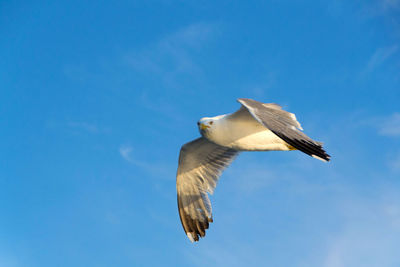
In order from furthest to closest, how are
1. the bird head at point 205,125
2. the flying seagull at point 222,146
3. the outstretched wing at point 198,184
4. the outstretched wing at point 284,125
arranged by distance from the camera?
the outstretched wing at point 198,184 → the bird head at point 205,125 → the flying seagull at point 222,146 → the outstretched wing at point 284,125

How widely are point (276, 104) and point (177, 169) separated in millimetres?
2778

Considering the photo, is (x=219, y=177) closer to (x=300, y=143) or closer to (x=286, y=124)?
(x=286, y=124)

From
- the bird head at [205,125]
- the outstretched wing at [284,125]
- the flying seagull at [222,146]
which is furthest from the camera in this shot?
the bird head at [205,125]

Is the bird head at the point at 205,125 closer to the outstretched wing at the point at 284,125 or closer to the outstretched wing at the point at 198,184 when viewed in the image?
the outstretched wing at the point at 284,125

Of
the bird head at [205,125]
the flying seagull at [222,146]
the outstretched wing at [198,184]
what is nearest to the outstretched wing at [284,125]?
the flying seagull at [222,146]

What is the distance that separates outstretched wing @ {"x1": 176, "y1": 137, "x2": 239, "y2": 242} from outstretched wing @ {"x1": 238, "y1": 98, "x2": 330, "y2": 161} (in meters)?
1.87

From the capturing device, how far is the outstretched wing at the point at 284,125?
738 cm

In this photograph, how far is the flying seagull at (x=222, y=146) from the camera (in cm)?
792

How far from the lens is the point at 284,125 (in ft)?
27.2

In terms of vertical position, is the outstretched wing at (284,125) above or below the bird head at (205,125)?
below

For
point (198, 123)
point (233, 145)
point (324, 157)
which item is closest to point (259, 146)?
point (233, 145)

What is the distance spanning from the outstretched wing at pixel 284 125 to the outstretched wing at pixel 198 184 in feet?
6.13

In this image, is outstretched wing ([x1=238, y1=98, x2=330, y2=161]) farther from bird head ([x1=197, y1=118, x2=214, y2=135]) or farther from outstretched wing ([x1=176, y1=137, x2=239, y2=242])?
outstretched wing ([x1=176, y1=137, x2=239, y2=242])

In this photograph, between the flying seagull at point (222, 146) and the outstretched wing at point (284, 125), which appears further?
the flying seagull at point (222, 146)
